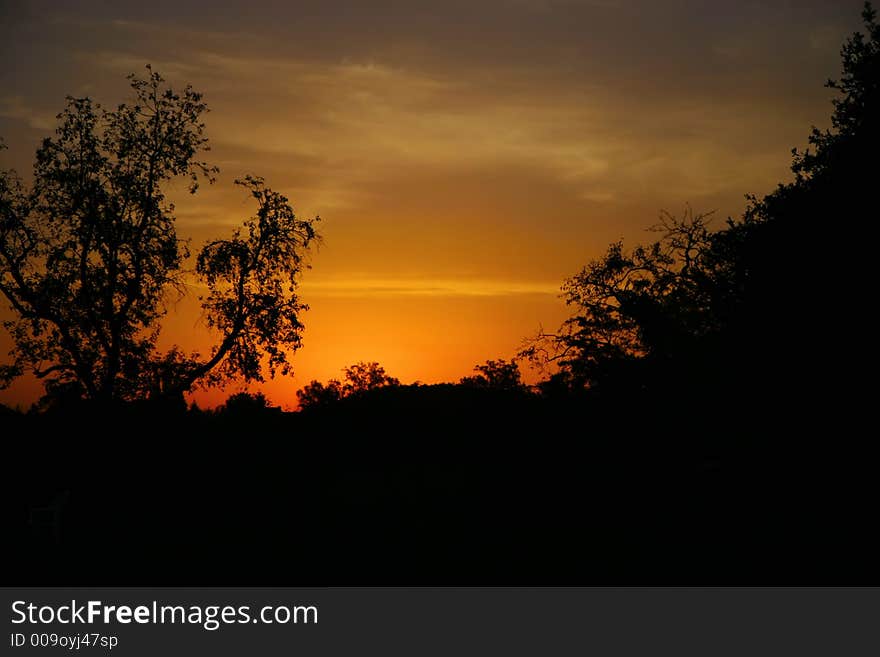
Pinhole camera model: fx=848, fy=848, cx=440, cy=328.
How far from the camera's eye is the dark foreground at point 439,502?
27672 millimetres

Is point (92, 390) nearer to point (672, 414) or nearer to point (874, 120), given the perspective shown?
point (672, 414)

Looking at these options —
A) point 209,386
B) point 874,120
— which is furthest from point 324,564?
point 874,120

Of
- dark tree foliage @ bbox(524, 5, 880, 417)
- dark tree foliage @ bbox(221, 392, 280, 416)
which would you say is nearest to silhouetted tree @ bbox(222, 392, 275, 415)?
dark tree foliage @ bbox(221, 392, 280, 416)

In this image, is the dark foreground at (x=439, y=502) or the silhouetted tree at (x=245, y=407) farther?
the silhouetted tree at (x=245, y=407)

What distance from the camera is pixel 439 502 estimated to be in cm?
3397

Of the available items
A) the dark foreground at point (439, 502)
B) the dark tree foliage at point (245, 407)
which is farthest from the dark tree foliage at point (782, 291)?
the dark tree foliage at point (245, 407)

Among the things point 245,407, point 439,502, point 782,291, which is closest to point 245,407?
point 245,407

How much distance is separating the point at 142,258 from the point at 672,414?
23.9 meters

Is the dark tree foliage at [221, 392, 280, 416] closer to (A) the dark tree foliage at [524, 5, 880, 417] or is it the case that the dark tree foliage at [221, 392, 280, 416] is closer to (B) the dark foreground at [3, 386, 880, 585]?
(B) the dark foreground at [3, 386, 880, 585]

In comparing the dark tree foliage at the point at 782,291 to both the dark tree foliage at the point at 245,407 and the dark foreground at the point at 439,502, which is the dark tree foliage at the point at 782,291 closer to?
the dark foreground at the point at 439,502

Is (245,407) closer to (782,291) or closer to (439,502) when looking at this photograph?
(439,502)

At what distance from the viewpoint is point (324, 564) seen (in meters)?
28.8

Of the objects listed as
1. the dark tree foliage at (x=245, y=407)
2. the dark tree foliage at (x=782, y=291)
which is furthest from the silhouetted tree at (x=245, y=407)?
the dark tree foliage at (x=782, y=291)

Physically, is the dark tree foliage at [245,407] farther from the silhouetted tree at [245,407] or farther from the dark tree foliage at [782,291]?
the dark tree foliage at [782,291]
